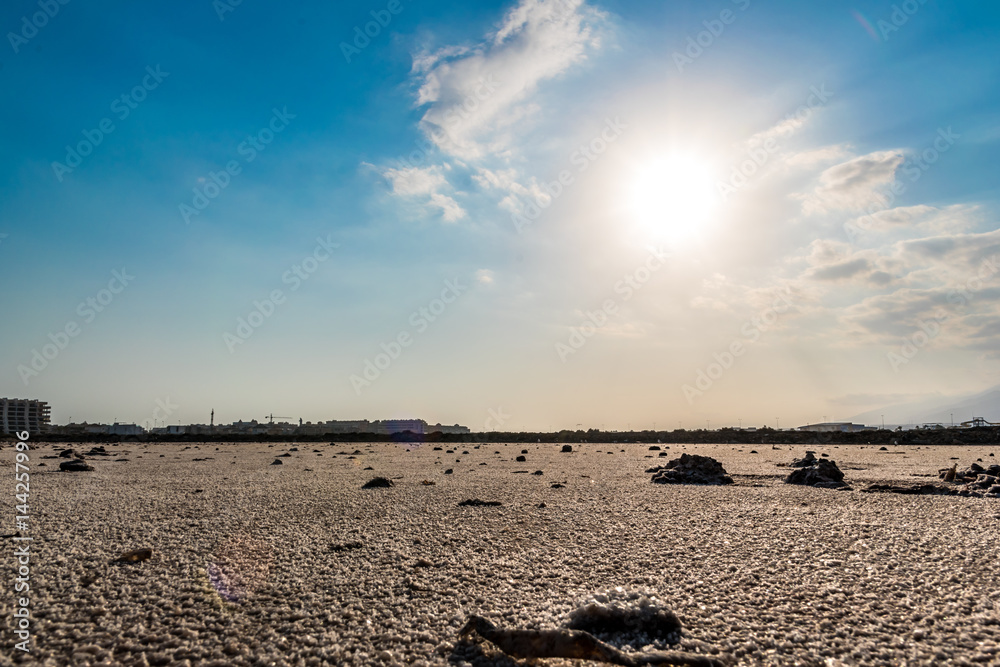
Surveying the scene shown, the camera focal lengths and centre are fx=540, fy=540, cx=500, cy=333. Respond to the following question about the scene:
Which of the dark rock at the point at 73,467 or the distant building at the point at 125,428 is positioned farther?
the distant building at the point at 125,428

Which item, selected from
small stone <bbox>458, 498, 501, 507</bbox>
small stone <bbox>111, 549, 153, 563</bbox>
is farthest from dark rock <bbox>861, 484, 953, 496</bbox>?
small stone <bbox>111, 549, 153, 563</bbox>

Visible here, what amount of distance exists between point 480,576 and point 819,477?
1360 centimetres

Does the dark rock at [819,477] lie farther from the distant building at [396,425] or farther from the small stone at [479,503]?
the distant building at [396,425]

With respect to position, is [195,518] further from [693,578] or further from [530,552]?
[693,578]

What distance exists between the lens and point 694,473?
1733cm

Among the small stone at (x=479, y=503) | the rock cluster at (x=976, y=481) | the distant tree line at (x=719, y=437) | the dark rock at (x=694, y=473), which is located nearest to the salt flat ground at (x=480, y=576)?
the small stone at (x=479, y=503)

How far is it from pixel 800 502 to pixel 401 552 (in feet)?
31.7

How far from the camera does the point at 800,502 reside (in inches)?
494

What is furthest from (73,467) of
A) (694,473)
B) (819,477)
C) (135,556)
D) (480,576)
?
(819,477)

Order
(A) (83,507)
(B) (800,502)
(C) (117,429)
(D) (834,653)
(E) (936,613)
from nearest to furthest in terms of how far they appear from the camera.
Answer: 1. (D) (834,653)
2. (E) (936,613)
3. (A) (83,507)
4. (B) (800,502)
5. (C) (117,429)

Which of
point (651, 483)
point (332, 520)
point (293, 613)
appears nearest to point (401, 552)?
point (293, 613)

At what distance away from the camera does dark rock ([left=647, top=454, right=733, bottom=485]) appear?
16984 millimetres

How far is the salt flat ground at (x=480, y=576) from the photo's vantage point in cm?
480

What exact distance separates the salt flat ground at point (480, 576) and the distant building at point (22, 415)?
102265 millimetres
